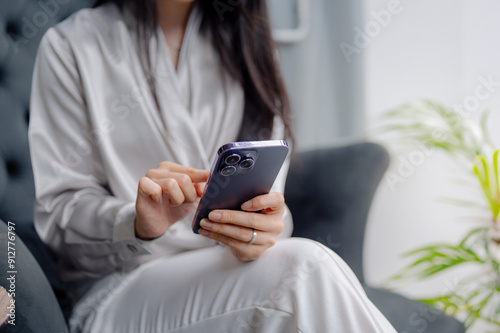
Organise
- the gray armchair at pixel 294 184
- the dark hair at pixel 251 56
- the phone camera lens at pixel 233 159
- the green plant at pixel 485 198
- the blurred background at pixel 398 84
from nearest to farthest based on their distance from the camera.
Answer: the phone camera lens at pixel 233 159 → the gray armchair at pixel 294 184 → the dark hair at pixel 251 56 → the green plant at pixel 485 198 → the blurred background at pixel 398 84

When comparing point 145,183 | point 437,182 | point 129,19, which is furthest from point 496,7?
point 145,183

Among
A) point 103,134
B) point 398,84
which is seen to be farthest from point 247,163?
point 398,84

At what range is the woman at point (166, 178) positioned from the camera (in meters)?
0.54

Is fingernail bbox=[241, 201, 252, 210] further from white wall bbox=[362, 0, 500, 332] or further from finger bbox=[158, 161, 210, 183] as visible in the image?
white wall bbox=[362, 0, 500, 332]

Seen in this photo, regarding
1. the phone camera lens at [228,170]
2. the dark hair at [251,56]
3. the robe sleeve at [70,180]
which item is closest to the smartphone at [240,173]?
the phone camera lens at [228,170]

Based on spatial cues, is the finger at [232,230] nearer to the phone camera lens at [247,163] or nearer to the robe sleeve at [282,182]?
the phone camera lens at [247,163]

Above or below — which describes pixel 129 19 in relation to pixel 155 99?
above

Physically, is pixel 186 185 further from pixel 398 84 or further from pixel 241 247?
pixel 398 84

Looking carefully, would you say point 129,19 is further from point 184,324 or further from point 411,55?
point 411,55

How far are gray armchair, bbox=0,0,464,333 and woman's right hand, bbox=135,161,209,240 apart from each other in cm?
14

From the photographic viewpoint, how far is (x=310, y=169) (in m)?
0.96

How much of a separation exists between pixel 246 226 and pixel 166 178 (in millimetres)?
118

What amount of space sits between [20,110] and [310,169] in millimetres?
586

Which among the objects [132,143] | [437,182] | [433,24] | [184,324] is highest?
[433,24]
